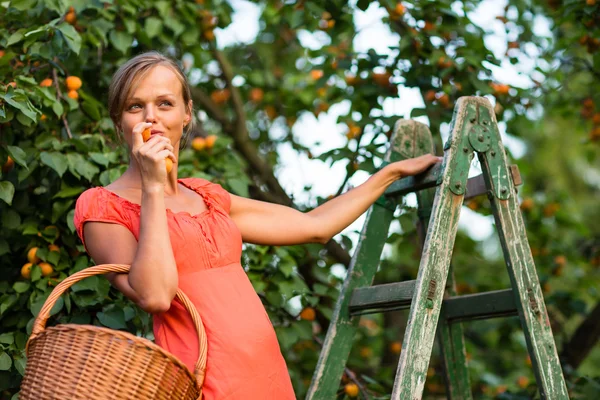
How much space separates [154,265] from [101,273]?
0.12 m

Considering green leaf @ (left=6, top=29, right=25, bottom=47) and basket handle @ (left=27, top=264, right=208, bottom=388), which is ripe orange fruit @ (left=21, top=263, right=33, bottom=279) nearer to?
green leaf @ (left=6, top=29, right=25, bottom=47)

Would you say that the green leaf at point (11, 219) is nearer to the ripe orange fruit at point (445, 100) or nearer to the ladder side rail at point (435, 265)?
the ladder side rail at point (435, 265)

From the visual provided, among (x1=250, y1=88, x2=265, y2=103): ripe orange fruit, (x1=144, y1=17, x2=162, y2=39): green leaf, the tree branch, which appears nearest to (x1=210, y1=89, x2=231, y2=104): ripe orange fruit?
the tree branch

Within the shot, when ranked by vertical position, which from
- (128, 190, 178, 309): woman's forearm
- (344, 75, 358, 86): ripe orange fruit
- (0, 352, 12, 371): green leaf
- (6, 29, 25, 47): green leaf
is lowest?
(0, 352, 12, 371): green leaf

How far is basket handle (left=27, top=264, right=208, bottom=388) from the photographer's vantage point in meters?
1.59

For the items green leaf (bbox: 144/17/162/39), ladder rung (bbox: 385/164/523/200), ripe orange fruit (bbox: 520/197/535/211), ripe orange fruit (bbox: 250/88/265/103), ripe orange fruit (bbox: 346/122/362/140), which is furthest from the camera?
ripe orange fruit (bbox: 250/88/265/103)

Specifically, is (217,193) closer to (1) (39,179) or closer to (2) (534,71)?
(1) (39,179)

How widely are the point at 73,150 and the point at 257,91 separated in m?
2.21

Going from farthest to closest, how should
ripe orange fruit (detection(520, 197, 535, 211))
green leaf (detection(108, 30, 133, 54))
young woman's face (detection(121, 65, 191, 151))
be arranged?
ripe orange fruit (detection(520, 197, 535, 211)) < green leaf (detection(108, 30, 133, 54)) < young woman's face (detection(121, 65, 191, 151))

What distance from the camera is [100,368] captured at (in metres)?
1.47

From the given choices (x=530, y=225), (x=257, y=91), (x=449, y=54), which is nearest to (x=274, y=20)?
(x=257, y=91)

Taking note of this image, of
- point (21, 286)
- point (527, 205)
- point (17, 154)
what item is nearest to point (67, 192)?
point (17, 154)

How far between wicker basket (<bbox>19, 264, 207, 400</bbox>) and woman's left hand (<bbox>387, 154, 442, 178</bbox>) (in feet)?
3.31

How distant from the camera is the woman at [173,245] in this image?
5.25ft
